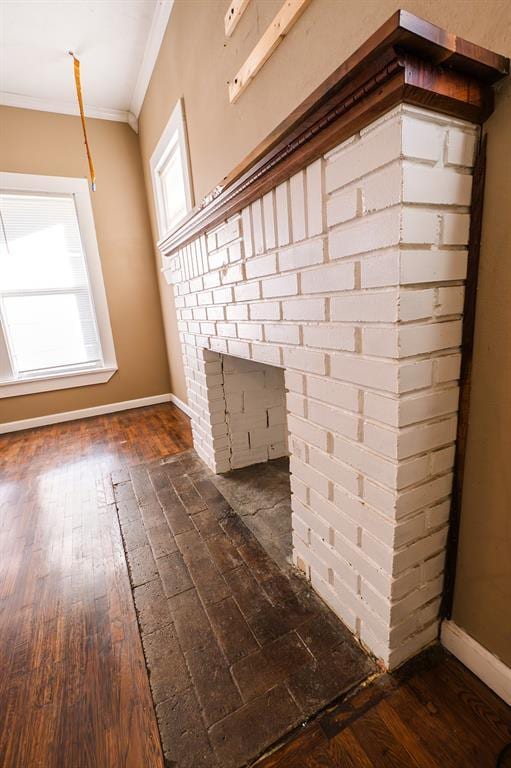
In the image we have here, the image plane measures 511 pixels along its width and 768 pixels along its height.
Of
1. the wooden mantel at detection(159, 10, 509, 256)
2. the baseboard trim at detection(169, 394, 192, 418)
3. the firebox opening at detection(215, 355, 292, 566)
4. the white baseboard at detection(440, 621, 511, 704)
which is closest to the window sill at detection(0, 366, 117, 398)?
the baseboard trim at detection(169, 394, 192, 418)

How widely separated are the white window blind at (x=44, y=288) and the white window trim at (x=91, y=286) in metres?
0.06

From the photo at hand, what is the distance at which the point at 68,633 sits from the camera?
1212 millimetres

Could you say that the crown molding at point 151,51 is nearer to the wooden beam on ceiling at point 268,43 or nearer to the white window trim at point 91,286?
the white window trim at point 91,286

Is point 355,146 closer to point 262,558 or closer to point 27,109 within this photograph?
point 262,558

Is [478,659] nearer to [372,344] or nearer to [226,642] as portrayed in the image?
[226,642]

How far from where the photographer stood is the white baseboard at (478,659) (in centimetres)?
91

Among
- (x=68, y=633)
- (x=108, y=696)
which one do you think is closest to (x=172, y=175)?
(x=68, y=633)

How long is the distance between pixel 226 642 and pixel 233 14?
261cm

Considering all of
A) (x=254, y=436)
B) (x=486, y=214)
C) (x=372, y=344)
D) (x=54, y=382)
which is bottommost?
(x=254, y=436)

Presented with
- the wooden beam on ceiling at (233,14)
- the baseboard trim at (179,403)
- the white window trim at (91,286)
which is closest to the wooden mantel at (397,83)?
the wooden beam on ceiling at (233,14)

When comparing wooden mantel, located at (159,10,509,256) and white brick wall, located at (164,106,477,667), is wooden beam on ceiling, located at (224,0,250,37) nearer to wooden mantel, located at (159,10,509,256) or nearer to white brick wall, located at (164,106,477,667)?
white brick wall, located at (164,106,477,667)

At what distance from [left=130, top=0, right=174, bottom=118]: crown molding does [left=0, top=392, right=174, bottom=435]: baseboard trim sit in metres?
3.09

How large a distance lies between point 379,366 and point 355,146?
0.53 meters

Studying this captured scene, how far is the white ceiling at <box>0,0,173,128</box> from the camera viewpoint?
7.38ft
